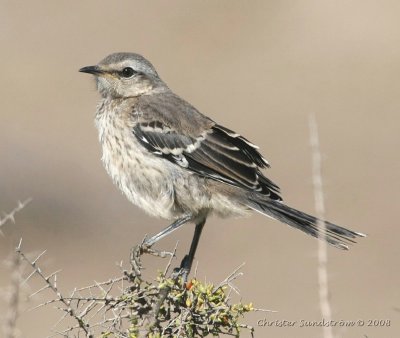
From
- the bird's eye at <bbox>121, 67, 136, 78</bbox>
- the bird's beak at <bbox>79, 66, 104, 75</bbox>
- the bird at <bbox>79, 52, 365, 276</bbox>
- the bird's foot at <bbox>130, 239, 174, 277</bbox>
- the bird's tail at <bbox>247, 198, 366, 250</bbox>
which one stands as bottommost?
the bird's foot at <bbox>130, 239, 174, 277</bbox>

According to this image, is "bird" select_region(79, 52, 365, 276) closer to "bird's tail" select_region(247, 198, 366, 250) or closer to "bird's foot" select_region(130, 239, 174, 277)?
"bird's tail" select_region(247, 198, 366, 250)

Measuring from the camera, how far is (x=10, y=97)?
22.0m

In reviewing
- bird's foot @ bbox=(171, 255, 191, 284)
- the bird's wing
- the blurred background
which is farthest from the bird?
the blurred background

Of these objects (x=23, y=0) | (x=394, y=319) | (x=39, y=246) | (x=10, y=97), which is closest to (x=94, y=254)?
(x=39, y=246)

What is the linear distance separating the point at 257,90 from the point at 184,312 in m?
18.3

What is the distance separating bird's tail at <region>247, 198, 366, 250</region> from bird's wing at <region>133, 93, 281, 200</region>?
12 centimetres

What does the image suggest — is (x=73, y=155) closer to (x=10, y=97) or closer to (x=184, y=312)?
(x=10, y=97)

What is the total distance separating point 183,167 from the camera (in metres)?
6.95

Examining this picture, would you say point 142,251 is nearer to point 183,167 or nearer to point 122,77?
point 183,167

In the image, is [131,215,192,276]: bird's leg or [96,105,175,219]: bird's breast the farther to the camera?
[96,105,175,219]: bird's breast

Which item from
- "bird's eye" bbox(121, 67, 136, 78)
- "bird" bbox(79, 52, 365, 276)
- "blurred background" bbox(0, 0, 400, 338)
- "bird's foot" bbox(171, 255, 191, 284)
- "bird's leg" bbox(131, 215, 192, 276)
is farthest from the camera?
"blurred background" bbox(0, 0, 400, 338)

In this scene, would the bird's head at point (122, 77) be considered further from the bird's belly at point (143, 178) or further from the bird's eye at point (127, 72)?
the bird's belly at point (143, 178)

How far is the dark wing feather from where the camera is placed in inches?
272

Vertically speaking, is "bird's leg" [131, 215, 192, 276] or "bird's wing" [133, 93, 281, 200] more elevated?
"bird's wing" [133, 93, 281, 200]
